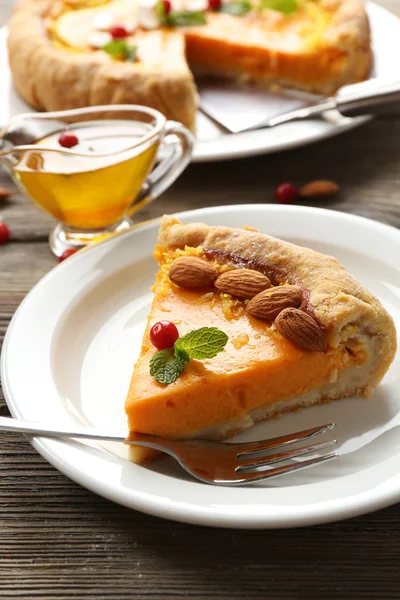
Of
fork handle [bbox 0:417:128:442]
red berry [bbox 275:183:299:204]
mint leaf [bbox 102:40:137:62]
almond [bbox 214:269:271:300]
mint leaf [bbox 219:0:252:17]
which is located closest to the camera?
fork handle [bbox 0:417:128:442]

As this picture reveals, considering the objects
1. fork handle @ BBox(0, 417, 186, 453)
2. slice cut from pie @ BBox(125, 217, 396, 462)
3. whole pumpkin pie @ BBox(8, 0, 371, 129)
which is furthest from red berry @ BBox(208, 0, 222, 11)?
fork handle @ BBox(0, 417, 186, 453)

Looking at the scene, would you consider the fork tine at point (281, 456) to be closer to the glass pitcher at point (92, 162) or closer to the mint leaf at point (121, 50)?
the glass pitcher at point (92, 162)

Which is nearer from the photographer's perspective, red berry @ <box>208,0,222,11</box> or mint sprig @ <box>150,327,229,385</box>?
mint sprig @ <box>150,327,229,385</box>

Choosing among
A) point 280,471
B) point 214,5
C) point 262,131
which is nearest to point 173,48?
point 214,5

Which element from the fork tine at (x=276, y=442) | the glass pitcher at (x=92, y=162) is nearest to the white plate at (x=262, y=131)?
the glass pitcher at (x=92, y=162)

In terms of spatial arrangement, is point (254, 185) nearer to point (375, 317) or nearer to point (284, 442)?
point (375, 317)

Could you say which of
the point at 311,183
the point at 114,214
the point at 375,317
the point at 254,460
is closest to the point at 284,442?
the point at 254,460

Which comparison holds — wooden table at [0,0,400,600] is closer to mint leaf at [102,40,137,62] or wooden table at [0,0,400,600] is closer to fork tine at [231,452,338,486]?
fork tine at [231,452,338,486]

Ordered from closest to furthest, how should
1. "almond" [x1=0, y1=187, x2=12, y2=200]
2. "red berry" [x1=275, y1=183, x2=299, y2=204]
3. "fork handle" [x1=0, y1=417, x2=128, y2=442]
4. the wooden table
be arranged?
the wooden table < "fork handle" [x1=0, y1=417, x2=128, y2=442] < "red berry" [x1=275, y1=183, x2=299, y2=204] < "almond" [x1=0, y1=187, x2=12, y2=200]
